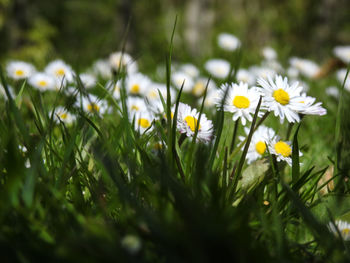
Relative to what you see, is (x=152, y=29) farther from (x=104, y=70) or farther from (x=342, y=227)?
(x=342, y=227)

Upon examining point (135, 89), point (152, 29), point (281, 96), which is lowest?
point (281, 96)

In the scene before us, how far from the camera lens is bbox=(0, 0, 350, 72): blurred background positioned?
341 centimetres

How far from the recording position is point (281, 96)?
0.79m

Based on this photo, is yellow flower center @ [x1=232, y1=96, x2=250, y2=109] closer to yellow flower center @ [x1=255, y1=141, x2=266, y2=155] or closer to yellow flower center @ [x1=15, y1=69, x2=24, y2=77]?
yellow flower center @ [x1=255, y1=141, x2=266, y2=155]

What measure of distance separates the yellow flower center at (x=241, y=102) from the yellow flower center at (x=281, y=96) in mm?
68

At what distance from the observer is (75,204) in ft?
2.23

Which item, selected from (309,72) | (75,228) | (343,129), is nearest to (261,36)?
(309,72)

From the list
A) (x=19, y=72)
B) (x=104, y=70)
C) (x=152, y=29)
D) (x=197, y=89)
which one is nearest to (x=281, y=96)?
(x=197, y=89)

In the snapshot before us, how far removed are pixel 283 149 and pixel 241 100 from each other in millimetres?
156

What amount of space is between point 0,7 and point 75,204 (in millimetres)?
7273

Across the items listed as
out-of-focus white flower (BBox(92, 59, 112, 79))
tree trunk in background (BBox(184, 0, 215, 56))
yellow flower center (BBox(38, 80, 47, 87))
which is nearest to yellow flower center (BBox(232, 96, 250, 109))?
yellow flower center (BBox(38, 80, 47, 87))

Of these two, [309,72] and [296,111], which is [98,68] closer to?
[309,72]

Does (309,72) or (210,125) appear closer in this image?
(210,125)

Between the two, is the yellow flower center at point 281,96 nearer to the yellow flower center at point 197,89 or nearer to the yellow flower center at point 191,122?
the yellow flower center at point 191,122
